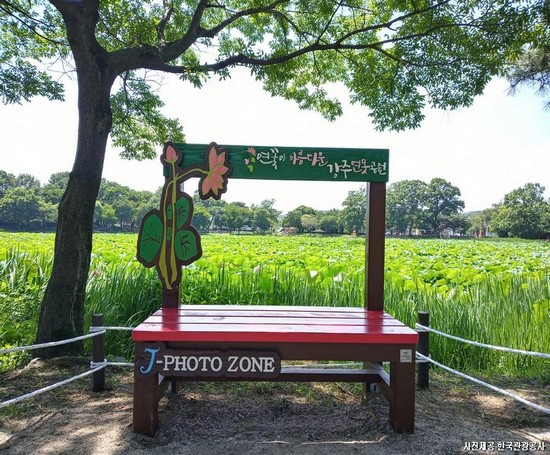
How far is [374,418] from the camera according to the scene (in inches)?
106

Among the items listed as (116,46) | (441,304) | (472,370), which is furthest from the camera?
(116,46)

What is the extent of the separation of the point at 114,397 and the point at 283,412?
1305 mm

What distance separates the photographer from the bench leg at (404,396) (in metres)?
2.41

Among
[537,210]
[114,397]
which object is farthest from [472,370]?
[537,210]

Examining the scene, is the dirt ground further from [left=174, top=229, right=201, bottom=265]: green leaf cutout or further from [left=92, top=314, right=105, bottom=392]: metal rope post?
[left=174, top=229, right=201, bottom=265]: green leaf cutout

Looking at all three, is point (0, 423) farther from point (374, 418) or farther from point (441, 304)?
point (441, 304)

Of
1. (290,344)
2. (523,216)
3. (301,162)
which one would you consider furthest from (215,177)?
(523,216)

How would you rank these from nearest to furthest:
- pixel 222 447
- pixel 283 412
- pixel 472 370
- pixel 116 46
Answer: pixel 222 447
pixel 283 412
pixel 472 370
pixel 116 46

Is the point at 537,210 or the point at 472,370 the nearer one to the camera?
the point at 472,370

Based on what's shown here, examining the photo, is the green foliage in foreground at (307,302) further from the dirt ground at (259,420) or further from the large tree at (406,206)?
the large tree at (406,206)

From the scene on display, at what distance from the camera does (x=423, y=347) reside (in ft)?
10.9

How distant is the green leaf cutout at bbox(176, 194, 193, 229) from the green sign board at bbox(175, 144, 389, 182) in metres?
0.27

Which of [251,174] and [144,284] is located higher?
[251,174]

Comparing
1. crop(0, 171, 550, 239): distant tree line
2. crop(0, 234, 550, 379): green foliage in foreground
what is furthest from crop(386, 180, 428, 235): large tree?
crop(0, 234, 550, 379): green foliage in foreground
